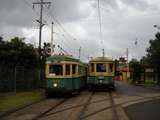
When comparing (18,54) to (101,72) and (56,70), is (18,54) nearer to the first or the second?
(101,72)

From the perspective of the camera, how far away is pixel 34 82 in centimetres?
3697

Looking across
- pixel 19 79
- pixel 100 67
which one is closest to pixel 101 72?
pixel 100 67

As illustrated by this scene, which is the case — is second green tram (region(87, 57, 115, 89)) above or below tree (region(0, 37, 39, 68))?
below

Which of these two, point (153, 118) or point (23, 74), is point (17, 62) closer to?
point (23, 74)

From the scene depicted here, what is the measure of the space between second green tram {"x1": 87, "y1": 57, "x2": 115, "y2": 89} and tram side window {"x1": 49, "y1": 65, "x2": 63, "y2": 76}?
25.8ft

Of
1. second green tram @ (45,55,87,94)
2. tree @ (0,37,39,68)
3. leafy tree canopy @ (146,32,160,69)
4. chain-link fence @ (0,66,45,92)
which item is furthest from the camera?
leafy tree canopy @ (146,32,160,69)

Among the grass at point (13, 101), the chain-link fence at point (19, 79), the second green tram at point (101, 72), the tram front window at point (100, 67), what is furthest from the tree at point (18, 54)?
the grass at point (13, 101)

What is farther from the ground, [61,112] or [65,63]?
[65,63]

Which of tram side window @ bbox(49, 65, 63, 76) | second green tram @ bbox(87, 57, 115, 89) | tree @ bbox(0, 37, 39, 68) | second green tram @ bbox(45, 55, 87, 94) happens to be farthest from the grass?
tree @ bbox(0, 37, 39, 68)

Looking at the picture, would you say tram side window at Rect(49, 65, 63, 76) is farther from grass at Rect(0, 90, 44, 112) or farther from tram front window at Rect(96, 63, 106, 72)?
tram front window at Rect(96, 63, 106, 72)

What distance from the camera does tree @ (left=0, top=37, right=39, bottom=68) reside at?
3688 cm

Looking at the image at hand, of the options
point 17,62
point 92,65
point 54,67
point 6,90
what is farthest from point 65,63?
point 17,62

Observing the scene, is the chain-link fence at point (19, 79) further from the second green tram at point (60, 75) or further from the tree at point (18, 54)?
the second green tram at point (60, 75)

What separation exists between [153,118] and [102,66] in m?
19.8
